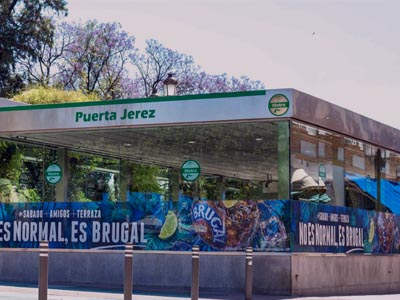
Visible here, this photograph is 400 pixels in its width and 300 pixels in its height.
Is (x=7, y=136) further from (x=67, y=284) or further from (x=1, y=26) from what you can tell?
(x=1, y=26)

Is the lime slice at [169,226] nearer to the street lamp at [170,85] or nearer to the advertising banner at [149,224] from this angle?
the advertising banner at [149,224]

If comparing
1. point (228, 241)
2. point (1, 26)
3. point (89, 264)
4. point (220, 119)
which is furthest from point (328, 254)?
point (1, 26)

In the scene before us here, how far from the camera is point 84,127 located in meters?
22.6

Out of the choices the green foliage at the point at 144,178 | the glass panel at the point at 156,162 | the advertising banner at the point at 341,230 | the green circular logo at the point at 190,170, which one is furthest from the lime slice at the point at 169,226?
the advertising banner at the point at 341,230

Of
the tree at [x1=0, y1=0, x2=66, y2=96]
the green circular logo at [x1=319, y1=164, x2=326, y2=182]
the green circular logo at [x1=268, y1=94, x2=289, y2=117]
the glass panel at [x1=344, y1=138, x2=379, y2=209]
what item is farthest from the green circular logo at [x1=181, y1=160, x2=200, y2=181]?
the tree at [x1=0, y1=0, x2=66, y2=96]

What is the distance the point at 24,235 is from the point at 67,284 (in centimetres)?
219

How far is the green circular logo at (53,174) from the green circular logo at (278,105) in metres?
6.49

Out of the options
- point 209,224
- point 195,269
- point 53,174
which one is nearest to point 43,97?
point 53,174

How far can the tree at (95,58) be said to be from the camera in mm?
58000

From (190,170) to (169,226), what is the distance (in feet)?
4.90

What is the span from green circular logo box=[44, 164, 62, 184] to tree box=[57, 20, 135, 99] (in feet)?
113

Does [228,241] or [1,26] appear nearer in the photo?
[228,241]

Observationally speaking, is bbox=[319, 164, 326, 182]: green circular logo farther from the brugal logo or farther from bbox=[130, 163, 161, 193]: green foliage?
bbox=[130, 163, 161, 193]: green foliage

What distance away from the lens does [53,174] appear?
23.3 m
